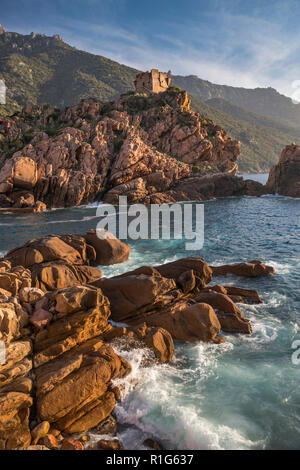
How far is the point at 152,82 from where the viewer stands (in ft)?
285

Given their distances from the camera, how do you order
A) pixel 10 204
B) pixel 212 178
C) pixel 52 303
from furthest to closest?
1. pixel 212 178
2. pixel 10 204
3. pixel 52 303

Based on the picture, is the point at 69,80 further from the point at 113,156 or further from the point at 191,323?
the point at 191,323

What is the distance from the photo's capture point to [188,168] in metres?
64.6

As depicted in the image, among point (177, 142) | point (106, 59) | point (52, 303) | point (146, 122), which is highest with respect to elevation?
point (106, 59)

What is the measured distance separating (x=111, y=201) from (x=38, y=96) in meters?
119

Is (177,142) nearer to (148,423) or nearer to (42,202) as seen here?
(42,202)

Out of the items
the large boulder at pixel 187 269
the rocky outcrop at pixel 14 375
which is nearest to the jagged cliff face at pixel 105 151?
the large boulder at pixel 187 269

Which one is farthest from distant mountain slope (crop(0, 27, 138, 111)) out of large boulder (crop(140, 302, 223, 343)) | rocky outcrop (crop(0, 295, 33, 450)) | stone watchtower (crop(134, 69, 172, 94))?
large boulder (crop(140, 302, 223, 343))

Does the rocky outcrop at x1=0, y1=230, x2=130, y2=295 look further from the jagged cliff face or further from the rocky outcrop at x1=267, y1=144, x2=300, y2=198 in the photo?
the rocky outcrop at x1=267, y1=144, x2=300, y2=198

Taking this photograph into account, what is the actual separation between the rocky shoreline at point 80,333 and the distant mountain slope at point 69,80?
139661 mm

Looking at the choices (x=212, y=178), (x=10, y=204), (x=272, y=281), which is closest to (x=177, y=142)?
(x=212, y=178)

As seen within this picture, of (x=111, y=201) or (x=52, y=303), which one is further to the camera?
(x=111, y=201)

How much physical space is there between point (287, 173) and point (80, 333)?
226 ft

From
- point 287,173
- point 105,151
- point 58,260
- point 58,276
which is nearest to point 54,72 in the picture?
point 105,151
